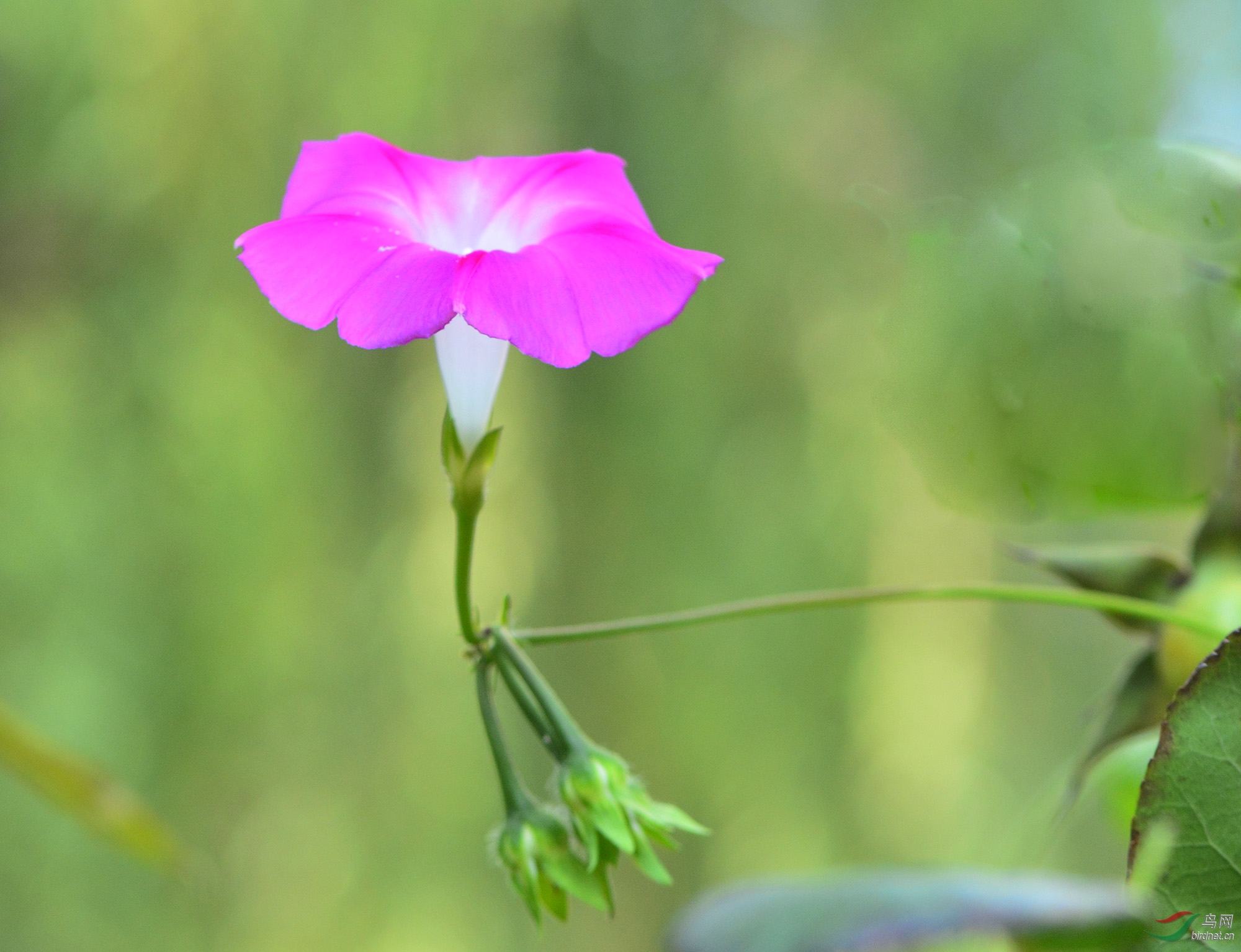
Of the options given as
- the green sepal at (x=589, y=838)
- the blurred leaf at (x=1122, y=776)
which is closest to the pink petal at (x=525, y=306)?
the green sepal at (x=589, y=838)

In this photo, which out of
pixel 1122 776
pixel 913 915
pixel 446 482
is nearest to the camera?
pixel 913 915

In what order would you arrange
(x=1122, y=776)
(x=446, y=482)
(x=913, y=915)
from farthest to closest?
(x=446, y=482), (x=1122, y=776), (x=913, y=915)

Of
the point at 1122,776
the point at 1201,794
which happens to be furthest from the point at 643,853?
the point at 1122,776

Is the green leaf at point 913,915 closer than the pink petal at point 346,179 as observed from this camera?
Yes

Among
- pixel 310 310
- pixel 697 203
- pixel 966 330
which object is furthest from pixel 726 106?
pixel 310 310

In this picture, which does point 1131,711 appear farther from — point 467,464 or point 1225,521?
point 467,464

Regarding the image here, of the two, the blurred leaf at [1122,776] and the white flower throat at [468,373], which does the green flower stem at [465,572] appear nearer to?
the white flower throat at [468,373]

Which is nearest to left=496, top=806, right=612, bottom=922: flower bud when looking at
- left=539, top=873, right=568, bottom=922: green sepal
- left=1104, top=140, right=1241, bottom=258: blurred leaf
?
left=539, top=873, right=568, bottom=922: green sepal
